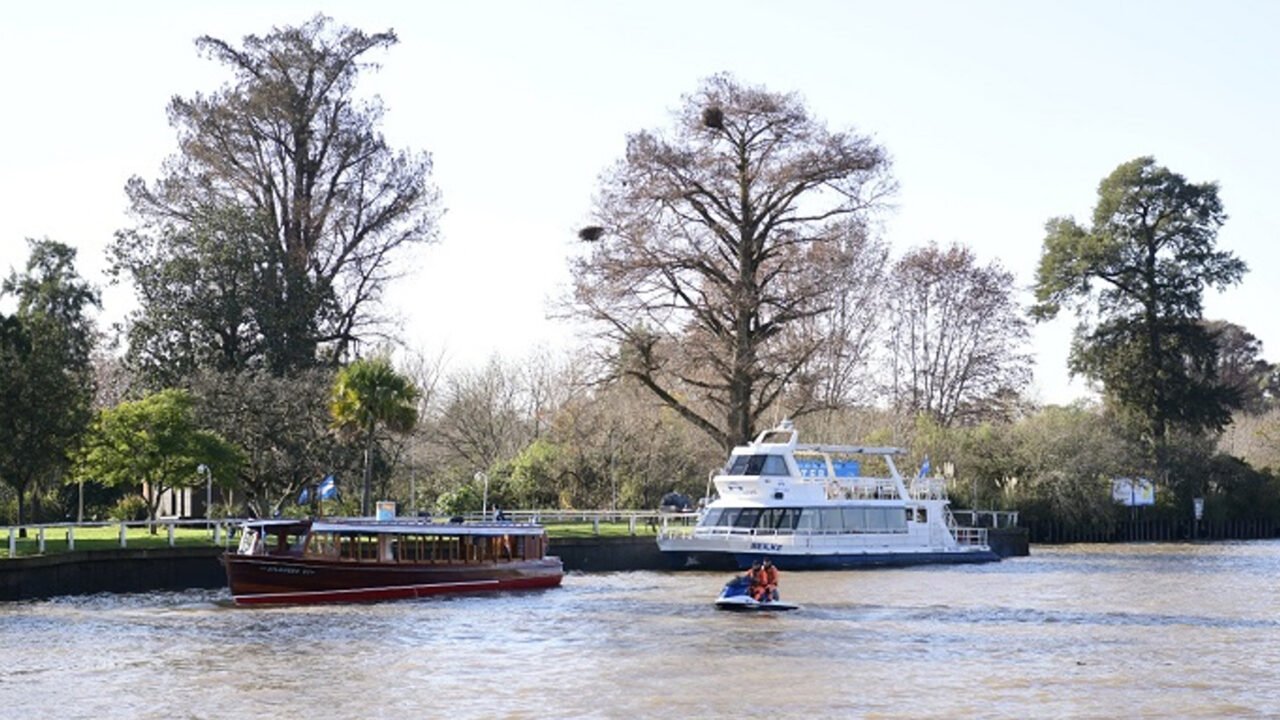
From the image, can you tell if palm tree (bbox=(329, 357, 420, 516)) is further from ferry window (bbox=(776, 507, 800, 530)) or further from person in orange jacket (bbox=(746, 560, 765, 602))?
person in orange jacket (bbox=(746, 560, 765, 602))

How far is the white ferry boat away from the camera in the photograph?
60.3m

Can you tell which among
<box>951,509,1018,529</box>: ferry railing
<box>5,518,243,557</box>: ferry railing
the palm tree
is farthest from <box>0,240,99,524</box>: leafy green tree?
<box>951,509,1018,529</box>: ferry railing

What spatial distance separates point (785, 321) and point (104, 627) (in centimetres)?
3545

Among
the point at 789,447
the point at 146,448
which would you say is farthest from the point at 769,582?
the point at 146,448

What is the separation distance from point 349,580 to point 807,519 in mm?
19745

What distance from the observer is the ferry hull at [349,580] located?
45.8 meters

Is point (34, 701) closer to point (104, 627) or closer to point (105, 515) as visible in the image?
point (104, 627)

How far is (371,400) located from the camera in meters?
61.3

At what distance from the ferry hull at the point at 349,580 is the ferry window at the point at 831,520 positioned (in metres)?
13.7

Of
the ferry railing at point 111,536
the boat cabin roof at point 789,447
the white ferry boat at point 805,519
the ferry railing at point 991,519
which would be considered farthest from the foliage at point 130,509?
the ferry railing at point 991,519

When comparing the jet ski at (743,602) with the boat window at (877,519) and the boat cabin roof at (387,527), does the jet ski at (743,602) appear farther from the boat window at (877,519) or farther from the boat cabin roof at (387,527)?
the boat window at (877,519)

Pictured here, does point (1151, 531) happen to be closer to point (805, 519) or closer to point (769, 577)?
point (805, 519)

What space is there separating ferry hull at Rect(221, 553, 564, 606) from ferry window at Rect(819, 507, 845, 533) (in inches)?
539

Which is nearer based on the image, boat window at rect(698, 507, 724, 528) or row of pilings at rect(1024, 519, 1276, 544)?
boat window at rect(698, 507, 724, 528)
